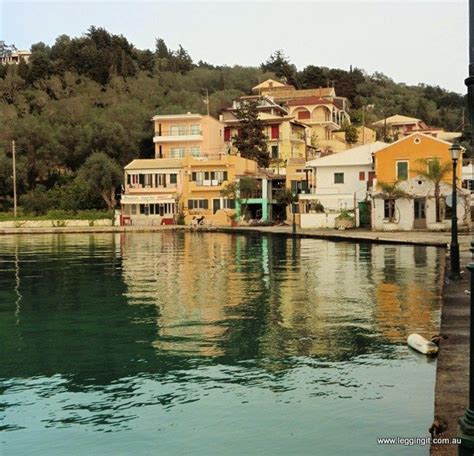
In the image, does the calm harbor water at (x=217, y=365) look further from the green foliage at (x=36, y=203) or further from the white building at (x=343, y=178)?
the green foliage at (x=36, y=203)

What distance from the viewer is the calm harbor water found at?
27.8 feet

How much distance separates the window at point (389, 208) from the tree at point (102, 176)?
33056 mm

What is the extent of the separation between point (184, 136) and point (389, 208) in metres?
32.1

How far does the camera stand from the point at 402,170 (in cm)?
5262

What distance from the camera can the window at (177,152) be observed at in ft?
255

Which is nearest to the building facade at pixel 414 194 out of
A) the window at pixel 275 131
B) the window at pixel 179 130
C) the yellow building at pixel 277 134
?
the yellow building at pixel 277 134

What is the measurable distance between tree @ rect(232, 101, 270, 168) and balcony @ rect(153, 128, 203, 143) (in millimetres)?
4270

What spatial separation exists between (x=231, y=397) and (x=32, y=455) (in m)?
2.90

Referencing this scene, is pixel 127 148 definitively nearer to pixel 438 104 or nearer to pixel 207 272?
pixel 207 272

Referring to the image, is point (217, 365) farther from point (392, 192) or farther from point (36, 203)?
point (36, 203)

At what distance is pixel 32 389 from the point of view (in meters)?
10.5

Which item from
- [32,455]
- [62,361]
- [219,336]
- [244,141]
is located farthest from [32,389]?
[244,141]

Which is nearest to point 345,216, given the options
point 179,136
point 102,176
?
point 179,136

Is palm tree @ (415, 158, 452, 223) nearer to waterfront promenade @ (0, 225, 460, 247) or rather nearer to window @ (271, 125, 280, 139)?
waterfront promenade @ (0, 225, 460, 247)
